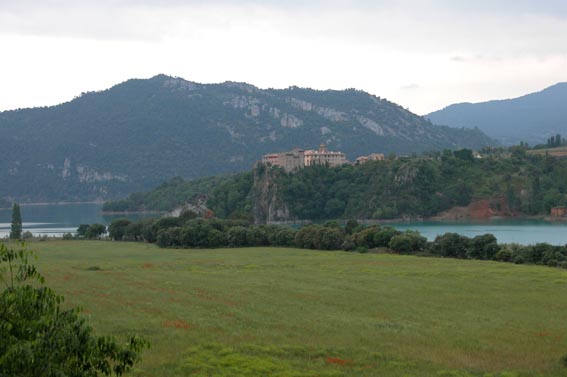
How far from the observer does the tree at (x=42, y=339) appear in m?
10.9

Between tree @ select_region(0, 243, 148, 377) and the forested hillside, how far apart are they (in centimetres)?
15465

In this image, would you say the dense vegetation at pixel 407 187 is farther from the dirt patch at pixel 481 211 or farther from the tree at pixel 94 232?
the tree at pixel 94 232

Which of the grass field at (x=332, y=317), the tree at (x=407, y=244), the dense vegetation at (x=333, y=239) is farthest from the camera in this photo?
the tree at (x=407, y=244)

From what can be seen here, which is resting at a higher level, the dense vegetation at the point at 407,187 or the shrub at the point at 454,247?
the dense vegetation at the point at 407,187

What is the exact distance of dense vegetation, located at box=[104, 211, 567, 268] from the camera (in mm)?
61925

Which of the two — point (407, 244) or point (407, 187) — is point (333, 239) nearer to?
point (407, 244)

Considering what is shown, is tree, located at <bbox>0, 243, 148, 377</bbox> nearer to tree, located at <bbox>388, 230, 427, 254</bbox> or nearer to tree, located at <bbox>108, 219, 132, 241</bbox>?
tree, located at <bbox>388, 230, 427, 254</bbox>

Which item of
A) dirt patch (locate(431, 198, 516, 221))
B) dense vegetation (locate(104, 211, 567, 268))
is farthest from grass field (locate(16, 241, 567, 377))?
dirt patch (locate(431, 198, 516, 221))

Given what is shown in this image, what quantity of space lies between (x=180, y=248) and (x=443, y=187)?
357ft

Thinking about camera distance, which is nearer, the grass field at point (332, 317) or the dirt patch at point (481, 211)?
the grass field at point (332, 317)

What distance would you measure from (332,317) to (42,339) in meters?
19.0

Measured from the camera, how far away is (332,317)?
2917cm

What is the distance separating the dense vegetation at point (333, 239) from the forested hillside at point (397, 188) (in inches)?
2794

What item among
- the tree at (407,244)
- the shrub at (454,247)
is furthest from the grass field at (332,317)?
the tree at (407,244)
